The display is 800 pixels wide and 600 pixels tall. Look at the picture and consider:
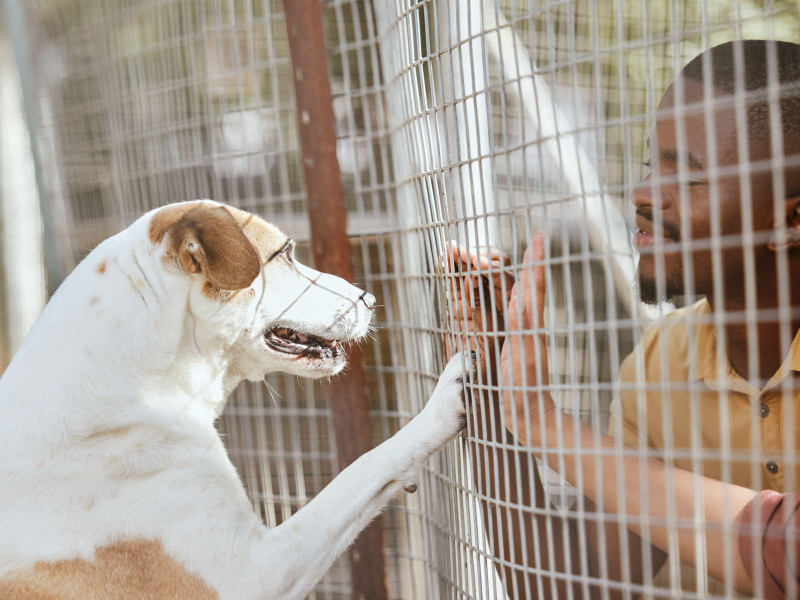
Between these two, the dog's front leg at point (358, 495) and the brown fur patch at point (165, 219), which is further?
the brown fur patch at point (165, 219)

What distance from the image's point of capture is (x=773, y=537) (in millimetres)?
1081

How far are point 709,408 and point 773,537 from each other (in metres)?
0.52

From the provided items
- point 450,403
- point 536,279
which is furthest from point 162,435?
point 536,279

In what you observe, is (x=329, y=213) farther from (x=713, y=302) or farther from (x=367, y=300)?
(x=713, y=302)

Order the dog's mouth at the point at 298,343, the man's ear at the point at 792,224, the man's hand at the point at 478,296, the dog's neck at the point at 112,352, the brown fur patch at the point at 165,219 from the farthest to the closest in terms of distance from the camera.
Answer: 1. the dog's mouth at the point at 298,343
2. the brown fur patch at the point at 165,219
3. the dog's neck at the point at 112,352
4. the man's hand at the point at 478,296
5. the man's ear at the point at 792,224

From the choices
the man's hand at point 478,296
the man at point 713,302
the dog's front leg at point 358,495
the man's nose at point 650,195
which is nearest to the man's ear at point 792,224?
the man at point 713,302

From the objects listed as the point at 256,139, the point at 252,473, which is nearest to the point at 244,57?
the point at 256,139

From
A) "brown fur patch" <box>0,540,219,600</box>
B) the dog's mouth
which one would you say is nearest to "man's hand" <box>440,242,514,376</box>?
the dog's mouth

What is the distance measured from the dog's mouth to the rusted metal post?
0.33 meters

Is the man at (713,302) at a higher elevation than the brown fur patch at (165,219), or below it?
below

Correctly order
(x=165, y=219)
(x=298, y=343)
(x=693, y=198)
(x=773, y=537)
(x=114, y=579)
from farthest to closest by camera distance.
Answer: (x=298, y=343), (x=165, y=219), (x=114, y=579), (x=693, y=198), (x=773, y=537)

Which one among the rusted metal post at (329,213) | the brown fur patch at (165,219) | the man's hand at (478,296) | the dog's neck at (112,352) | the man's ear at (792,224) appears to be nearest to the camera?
the man's ear at (792,224)

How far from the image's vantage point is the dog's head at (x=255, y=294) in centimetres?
169

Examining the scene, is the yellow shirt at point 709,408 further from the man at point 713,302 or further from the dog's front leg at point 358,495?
the dog's front leg at point 358,495
